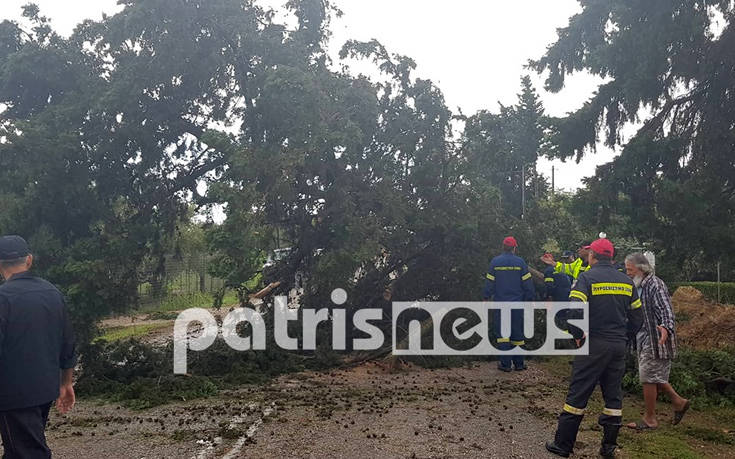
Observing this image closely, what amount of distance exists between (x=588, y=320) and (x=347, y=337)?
5994mm

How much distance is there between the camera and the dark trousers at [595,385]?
188 inches

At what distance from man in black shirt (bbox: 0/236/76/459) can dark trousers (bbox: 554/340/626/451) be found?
153 inches

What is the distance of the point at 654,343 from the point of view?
18.6 feet

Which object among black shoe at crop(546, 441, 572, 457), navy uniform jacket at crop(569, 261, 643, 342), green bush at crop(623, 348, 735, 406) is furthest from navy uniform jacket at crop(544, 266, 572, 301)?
black shoe at crop(546, 441, 572, 457)

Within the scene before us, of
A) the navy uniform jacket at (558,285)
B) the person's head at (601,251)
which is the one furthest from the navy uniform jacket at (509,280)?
the person's head at (601,251)

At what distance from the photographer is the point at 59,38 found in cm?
1015

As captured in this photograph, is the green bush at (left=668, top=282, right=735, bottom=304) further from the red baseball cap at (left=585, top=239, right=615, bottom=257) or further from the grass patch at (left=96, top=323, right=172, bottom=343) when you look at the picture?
the grass patch at (left=96, top=323, right=172, bottom=343)

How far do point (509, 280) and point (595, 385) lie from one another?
3.72 meters

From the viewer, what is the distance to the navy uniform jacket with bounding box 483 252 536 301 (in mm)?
8484

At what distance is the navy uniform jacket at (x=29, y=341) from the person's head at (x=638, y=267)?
5.15m

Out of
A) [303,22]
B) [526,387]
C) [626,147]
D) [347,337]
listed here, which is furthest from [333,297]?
[626,147]

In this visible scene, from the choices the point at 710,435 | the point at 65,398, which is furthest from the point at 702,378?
the point at 65,398

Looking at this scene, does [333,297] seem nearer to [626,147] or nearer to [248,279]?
[248,279]

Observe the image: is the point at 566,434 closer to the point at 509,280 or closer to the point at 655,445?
the point at 655,445
